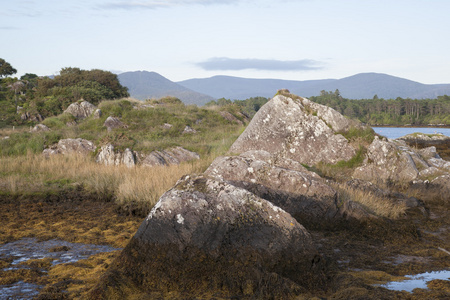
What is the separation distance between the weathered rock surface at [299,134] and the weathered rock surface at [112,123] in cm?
1234

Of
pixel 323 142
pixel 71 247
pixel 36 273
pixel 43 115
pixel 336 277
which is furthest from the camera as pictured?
pixel 43 115

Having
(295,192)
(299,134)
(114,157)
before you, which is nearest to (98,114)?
(114,157)

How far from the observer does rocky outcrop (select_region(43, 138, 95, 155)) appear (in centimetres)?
1866

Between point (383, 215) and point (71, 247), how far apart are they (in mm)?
7191

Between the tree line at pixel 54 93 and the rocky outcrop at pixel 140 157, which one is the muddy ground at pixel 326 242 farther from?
the tree line at pixel 54 93

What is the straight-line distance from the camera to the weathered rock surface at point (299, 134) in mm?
15047

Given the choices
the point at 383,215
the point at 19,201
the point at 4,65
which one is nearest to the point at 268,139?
the point at 383,215

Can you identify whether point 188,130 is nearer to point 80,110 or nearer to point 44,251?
point 80,110

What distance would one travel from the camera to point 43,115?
1302 inches

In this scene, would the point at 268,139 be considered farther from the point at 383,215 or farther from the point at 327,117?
the point at 383,215

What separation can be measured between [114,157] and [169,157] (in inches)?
92.0

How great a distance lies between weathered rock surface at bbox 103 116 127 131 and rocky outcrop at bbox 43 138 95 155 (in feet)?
19.9

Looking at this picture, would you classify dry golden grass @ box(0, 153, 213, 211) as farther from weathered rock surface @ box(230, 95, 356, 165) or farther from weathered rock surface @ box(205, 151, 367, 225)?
weathered rock surface @ box(205, 151, 367, 225)

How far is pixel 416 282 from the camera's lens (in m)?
5.73
